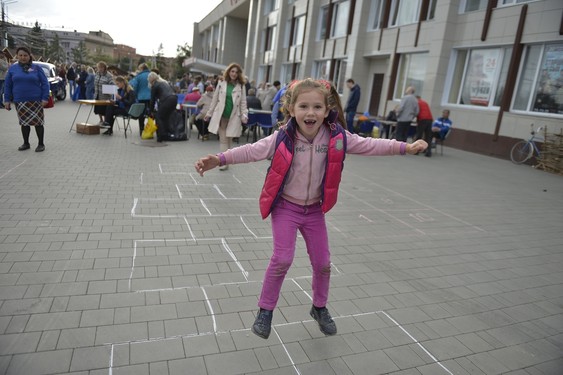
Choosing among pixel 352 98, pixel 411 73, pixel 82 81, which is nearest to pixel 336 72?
pixel 411 73

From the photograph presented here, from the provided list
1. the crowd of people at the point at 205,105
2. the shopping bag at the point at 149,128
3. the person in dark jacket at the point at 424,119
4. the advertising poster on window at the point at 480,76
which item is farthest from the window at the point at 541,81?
A: the shopping bag at the point at 149,128

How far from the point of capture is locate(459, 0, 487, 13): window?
14234 mm

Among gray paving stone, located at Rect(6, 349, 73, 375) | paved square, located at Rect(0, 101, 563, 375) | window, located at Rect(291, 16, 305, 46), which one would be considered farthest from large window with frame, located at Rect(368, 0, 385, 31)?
gray paving stone, located at Rect(6, 349, 73, 375)

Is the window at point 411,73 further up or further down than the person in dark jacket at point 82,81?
further up

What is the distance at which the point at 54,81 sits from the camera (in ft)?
59.6

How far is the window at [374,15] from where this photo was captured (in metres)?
19.8

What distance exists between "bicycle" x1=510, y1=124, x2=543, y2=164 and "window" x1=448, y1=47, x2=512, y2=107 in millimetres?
1925

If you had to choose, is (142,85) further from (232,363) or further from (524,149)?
(524,149)

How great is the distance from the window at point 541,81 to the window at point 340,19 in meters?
10.7

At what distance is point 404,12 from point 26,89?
1604cm

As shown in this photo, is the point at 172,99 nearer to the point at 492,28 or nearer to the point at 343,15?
the point at 492,28

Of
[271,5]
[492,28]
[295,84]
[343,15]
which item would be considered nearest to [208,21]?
[271,5]

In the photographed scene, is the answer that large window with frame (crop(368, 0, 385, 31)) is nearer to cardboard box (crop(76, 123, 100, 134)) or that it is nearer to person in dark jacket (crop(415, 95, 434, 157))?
person in dark jacket (crop(415, 95, 434, 157))

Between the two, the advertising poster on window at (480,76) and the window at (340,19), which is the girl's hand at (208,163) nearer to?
the advertising poster on window at (480,76)
